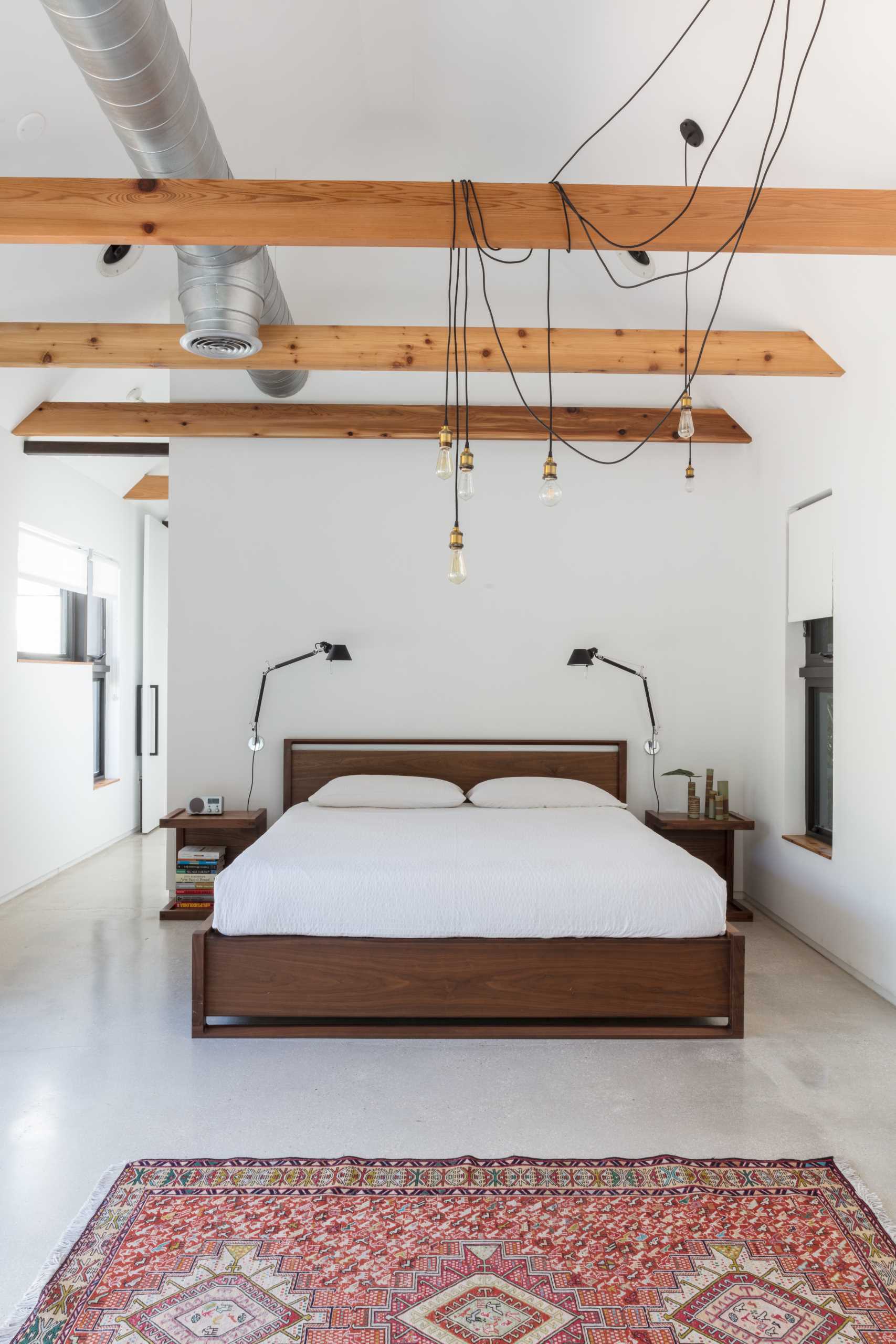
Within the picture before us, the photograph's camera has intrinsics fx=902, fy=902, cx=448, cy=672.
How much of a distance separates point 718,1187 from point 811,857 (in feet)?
7.35

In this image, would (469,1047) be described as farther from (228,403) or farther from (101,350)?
(228,403)

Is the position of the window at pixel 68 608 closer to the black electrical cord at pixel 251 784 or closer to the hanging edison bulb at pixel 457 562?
the black electrical cord at pixel 251 784

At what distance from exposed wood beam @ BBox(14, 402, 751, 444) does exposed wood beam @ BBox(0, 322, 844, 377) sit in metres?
0.83

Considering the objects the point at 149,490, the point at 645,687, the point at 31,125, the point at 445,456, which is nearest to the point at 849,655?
the point at 645,687

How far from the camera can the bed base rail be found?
3012mm

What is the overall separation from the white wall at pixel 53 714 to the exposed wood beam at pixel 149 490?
0.11 m

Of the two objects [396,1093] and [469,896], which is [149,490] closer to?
A: [469,896]

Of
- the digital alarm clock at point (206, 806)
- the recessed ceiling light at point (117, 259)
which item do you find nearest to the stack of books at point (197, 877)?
the digital alarm clock at point (206, 806)

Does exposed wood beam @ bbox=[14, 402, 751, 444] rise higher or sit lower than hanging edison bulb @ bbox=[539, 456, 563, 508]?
higher

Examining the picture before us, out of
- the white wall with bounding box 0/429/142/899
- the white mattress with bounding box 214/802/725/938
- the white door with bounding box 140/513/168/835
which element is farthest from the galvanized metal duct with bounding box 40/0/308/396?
the white door with bounding box 140/513/168/835

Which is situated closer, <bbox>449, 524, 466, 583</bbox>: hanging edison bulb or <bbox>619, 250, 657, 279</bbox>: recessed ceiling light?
<bbox>449, 524, 466, 583</bbox>: hanging edison bulb

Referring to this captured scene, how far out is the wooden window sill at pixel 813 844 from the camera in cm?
397

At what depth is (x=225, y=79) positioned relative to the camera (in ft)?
10.6

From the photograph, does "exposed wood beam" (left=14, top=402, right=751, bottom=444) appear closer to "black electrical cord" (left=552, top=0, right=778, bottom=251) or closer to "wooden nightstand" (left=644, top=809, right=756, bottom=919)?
"wooden nightstand" (left=644, top=809, right=756, bottom=919)
